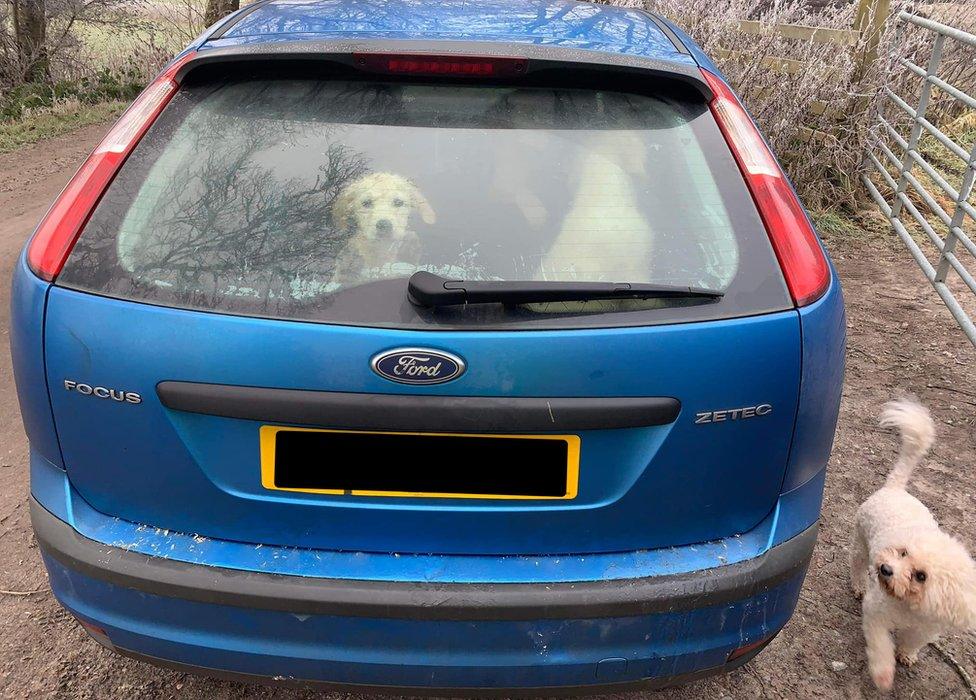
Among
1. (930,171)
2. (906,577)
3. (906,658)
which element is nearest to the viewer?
(906,577)

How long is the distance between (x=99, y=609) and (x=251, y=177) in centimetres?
104

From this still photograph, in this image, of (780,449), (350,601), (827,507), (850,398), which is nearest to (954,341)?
(850,398)

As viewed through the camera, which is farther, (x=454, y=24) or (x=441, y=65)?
(x=454, y=24)

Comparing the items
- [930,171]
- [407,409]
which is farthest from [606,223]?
[930,171]

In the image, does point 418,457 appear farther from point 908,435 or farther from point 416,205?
point 908,435

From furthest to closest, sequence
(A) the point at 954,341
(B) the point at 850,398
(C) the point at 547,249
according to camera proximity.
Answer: (A) the point at 954,341 → (B) the point at 850,398 → (C) the point at 547,249

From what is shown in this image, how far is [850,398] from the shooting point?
399 centimetres

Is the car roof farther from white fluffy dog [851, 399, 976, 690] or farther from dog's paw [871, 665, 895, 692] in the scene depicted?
dog's paw [871, 665, 895, 692]

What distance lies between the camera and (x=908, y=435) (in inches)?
108

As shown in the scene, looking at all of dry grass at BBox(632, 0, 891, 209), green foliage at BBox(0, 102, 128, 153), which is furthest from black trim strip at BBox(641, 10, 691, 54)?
green foliage at BBox(0, 102, 128, 153)

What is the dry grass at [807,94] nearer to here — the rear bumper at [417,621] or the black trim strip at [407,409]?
the rear bumper at [417,621]

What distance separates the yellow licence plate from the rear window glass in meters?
0.25

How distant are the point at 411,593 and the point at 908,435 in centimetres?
194

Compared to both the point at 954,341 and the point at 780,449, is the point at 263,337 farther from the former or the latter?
the point at 954,341
